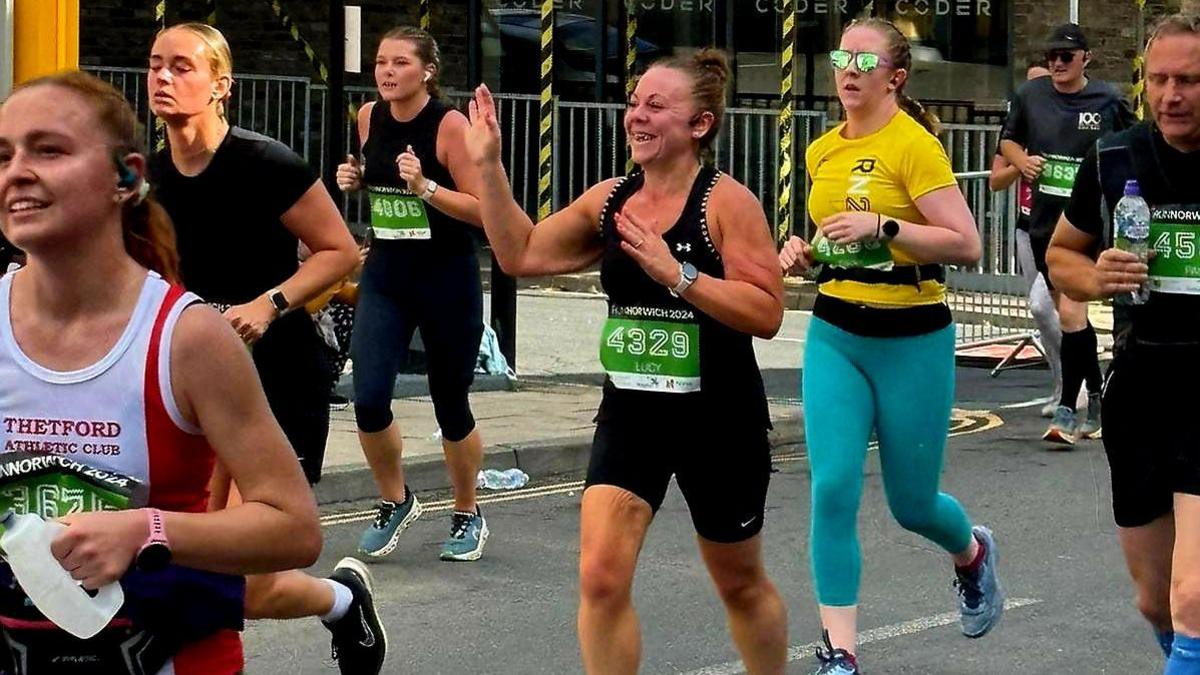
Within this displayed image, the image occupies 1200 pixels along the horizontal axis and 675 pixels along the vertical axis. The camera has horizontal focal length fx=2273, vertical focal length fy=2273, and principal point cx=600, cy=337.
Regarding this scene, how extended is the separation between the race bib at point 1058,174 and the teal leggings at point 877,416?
5097mm

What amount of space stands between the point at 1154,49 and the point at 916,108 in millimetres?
2071

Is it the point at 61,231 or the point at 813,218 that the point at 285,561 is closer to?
the point at 61,231

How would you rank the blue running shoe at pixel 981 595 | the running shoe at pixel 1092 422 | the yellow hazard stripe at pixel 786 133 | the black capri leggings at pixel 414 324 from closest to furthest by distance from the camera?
the blue running shoe at pixel 981 595 → the black capri leggings at pixel 414 324 → the running shoe at pixel 1092 422 → the yellow hazard stripe at pixel 786 133

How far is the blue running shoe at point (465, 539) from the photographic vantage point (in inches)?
335

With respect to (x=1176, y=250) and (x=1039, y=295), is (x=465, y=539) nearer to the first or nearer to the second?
(x=1176, y=250)

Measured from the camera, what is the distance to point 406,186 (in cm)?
838

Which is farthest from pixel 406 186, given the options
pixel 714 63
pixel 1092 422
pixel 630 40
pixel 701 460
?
pixel 630 40

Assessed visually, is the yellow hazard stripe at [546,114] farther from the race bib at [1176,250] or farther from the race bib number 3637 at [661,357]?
the race bib at [1176,250]

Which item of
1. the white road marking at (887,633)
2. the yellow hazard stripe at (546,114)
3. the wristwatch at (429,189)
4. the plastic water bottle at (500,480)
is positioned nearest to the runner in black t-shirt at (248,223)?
the white road marking at (887,633)

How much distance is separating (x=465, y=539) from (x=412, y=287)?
0.97 metres

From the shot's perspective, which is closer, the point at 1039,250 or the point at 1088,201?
the point at 1088,201

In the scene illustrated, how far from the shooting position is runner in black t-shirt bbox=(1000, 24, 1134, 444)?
11445 millimetres

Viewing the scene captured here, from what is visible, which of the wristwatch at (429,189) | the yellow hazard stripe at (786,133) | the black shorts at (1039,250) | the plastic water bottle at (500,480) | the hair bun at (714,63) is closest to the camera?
the hair bun at (714,63)

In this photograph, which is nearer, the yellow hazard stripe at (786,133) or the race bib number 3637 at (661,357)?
the race bib number 3637 at (661,357)
